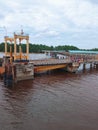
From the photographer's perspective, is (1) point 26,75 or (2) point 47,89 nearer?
(2) point 47,89

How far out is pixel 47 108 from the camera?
63.1ft

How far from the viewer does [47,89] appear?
27375 millimetres

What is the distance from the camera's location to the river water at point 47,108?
15.4m

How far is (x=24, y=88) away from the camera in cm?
2750

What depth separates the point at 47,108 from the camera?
757 inches

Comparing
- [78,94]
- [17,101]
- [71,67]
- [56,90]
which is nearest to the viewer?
[17,101]

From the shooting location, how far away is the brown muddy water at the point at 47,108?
15.4 m

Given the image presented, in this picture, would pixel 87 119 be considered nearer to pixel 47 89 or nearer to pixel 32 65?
pixel 47 89

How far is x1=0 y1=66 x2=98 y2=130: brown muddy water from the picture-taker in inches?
608

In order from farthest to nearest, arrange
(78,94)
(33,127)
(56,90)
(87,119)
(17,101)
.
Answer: (56,90)
(78,94)
(17,101)
(87,119)
(33,127)

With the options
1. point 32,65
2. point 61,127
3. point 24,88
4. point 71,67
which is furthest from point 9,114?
point 71,67

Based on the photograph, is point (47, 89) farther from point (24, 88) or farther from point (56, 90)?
point (24, 88)

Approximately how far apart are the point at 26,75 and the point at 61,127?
61.9 ft

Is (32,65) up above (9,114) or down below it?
above
